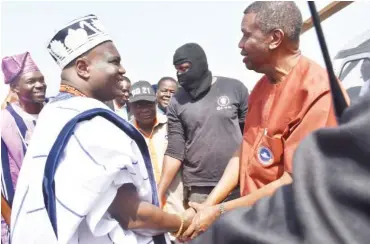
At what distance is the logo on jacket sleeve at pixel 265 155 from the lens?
2.24 m

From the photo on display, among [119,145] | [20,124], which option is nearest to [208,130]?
[20,124]

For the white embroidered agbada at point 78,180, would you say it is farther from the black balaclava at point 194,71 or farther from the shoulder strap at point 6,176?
the black balaclava at point 194,71

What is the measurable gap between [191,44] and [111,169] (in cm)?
254

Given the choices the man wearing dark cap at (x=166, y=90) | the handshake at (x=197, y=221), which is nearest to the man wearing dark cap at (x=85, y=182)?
the handshake at (x=197, y=221)

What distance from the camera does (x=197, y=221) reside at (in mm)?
2385

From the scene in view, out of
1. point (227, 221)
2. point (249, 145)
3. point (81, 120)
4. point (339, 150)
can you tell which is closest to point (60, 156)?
point (81, 120)

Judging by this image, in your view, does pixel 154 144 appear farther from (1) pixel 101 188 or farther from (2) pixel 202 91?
(1) pixel 101 188

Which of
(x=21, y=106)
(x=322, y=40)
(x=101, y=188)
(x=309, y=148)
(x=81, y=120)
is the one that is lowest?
(x=21, y=106)

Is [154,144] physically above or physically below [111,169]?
below

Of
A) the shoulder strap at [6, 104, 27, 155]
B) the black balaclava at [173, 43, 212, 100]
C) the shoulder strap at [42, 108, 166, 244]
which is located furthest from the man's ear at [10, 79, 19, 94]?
the shoulder strap at [42, 108, 166, 244]

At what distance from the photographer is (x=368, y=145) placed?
543 mm

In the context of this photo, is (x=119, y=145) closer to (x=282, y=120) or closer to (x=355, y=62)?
(x=282, y=120)

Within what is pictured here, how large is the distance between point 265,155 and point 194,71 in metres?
1.90

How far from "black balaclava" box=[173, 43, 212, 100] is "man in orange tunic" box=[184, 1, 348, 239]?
133cm
